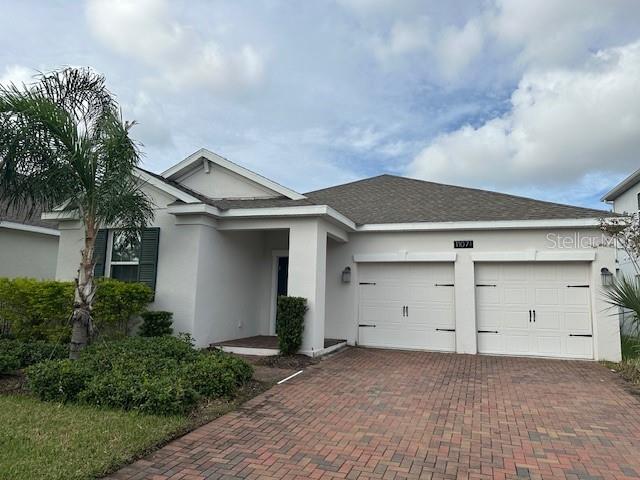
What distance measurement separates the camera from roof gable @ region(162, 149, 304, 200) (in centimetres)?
1101

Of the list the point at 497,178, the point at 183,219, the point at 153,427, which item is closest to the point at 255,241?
the point at 183,219

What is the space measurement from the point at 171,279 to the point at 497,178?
18857mm

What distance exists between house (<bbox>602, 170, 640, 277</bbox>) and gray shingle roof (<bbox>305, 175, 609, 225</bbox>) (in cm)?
631

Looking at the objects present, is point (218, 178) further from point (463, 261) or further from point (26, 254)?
point (26, 254)

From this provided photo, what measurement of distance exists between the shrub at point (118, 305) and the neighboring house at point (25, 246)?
6716mm

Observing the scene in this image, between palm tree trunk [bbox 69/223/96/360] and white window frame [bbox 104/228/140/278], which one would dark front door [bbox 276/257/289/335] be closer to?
white window frame [bbox 104/228/140/278]

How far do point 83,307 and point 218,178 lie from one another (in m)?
5.75

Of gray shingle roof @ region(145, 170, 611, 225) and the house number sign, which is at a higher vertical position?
gray shingle roof @ region(145, 170, 611, 225)

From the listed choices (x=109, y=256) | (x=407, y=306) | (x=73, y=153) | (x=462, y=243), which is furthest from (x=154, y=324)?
(x=462, y=243)

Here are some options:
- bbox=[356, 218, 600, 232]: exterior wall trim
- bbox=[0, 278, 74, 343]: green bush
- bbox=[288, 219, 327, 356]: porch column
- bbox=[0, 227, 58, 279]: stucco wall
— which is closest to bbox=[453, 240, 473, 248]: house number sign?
bbox=[356, 218, 600, 232]: exterior wall trim

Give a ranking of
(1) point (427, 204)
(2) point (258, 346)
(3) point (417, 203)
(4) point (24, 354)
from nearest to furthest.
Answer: (4) point (24, 354), (2) point (258, 346), (1) point (427, 204), (3) point (417, 203)

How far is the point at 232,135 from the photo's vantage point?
560 inches

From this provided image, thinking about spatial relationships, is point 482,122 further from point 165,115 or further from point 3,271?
point 3,271

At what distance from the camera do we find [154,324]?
346 inches
